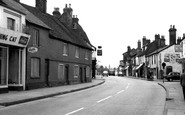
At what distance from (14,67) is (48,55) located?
19.3ft

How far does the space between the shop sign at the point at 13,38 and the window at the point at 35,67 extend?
2702mm

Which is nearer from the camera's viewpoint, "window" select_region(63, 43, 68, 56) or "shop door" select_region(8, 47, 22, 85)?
"shop door" select_region(8, 47, 22, 85)

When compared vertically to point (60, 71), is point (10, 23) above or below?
above

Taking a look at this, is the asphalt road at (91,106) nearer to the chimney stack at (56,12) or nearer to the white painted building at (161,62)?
the chimney stack at (56,12)

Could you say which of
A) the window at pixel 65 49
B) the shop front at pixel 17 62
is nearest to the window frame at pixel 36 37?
the shop front at pixel 17 62

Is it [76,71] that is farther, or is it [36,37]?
[76,71]

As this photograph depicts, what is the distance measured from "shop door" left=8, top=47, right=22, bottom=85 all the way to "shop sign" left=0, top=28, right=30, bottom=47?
0.95m

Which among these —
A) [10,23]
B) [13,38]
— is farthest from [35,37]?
[13,38]

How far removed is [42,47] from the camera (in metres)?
26.9

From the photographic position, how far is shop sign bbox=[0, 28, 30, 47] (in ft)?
64.4

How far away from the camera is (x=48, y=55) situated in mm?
28359

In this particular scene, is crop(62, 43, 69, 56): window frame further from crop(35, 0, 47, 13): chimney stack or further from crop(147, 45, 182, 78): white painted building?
crop(147, 45, 182, 78): white painted building

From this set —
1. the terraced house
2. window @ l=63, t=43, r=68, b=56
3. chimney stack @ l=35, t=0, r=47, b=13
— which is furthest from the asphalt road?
chimney stack @ l=35, t=0, r=47, b=13

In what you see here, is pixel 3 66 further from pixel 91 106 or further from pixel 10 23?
pixel 91 106
